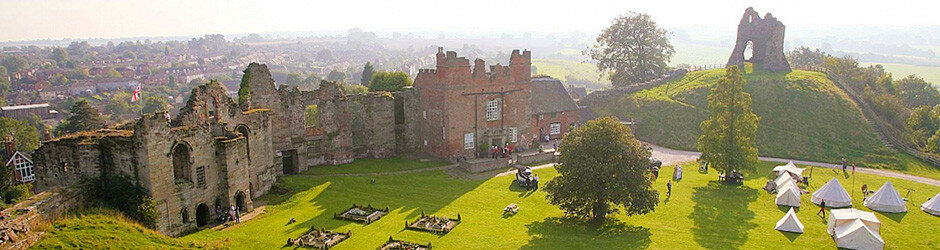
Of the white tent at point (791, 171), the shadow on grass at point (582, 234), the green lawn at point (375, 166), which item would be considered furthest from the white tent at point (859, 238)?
the green lawn at point (375, 166)

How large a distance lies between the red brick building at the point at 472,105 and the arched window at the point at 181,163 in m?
21.6

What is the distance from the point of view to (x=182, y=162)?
3247 cm

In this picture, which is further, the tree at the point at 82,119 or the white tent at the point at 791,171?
the tree at the point at 82,119

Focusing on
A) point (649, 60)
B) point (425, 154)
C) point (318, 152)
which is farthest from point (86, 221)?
point (649, 60)

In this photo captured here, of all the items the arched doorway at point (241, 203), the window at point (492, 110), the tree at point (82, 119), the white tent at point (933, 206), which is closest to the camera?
the arched doorway at point (241, 203)

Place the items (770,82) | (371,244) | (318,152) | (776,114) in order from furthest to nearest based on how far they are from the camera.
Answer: (770,82) → (776,114) → (318,152) → (371,244)

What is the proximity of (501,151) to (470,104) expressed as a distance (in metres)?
4.95

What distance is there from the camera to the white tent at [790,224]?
3172 cm

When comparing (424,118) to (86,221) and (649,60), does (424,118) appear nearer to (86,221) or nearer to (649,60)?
(86,221)

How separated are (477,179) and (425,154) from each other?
30.1 feet

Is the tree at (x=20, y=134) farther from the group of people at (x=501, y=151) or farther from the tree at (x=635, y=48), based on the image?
the tree at (x=635, y=48)

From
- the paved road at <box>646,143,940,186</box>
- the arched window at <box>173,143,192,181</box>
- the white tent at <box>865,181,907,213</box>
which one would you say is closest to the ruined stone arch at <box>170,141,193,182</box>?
the arched window at <box>173,143,192,181</box>

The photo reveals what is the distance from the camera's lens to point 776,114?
6297 centimetres

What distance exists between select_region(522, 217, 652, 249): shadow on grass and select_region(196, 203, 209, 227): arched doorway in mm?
17729
